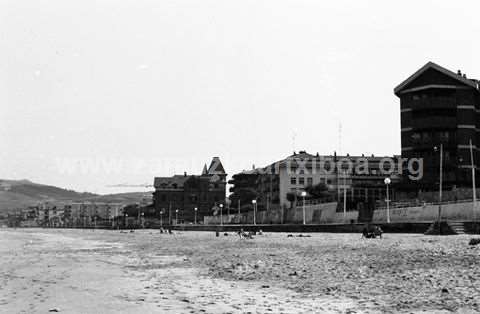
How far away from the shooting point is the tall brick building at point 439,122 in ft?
291

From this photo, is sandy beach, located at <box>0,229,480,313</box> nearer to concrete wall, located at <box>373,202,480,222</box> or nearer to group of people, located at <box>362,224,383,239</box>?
group of people, located at <box>362,224,383,239</box>

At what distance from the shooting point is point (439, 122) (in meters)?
90.6

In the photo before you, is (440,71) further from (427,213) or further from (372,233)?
(372,233)

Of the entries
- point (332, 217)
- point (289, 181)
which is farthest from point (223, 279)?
point (289, 181)

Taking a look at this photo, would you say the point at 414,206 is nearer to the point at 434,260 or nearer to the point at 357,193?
the point at 434,260

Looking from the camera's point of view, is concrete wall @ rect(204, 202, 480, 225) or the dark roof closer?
concrete wall @ rect(204, 202, 480, 225)

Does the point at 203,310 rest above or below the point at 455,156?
below

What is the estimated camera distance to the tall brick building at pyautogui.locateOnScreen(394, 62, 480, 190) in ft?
291

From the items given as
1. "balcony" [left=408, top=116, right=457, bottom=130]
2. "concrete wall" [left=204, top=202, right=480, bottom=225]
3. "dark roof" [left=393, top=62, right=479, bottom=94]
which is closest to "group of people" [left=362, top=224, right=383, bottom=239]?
"concrete wall" [left=204, top=202, right=480, bottom=225]

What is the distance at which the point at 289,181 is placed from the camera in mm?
152125

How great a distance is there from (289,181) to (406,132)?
6011cm

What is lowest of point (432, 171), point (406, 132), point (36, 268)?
point (36, 268)

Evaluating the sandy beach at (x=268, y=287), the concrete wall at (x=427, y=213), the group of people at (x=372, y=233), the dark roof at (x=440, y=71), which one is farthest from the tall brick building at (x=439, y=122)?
the sandy beach at (x=268, y=287)

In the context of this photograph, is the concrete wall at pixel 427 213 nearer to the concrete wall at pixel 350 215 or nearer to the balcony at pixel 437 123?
the concrete wall at pixel 350 215
